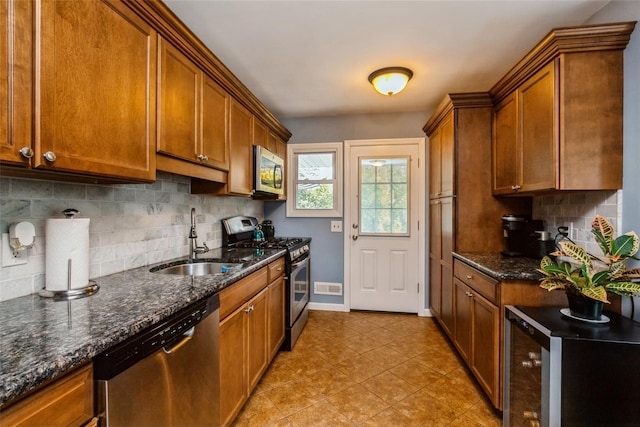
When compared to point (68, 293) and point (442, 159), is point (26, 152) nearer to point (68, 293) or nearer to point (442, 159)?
point (68, 293)

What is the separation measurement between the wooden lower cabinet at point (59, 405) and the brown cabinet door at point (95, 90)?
2.23ft

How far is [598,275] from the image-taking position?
1.27 m

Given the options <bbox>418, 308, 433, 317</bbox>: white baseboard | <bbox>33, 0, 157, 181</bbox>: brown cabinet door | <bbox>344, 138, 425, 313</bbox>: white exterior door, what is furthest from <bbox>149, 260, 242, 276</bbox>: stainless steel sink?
<bbox>418, 308, 433, 317</bbox>: white baseboard

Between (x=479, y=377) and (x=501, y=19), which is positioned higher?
(x=501, y=19)

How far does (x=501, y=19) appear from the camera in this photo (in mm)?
1808

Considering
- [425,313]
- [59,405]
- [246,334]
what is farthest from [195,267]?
[425,313]

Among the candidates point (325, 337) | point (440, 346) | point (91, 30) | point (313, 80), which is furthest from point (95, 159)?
point (440, 346)

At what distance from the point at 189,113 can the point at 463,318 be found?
8.16ft

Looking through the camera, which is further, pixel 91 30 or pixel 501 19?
pixel 501 19

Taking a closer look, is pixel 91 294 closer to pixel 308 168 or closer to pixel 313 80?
pixel 313 80

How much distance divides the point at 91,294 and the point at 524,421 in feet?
7.14

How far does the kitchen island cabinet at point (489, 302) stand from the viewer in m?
1.68

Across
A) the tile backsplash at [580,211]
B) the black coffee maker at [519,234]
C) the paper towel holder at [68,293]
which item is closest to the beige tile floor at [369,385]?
the black coffee maker at [519,234]

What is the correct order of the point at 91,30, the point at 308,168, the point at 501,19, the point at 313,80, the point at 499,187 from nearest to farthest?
the point at 91,30
the point at 501,19
the point at 499,187
the point at 313,80
the point at 308,168
